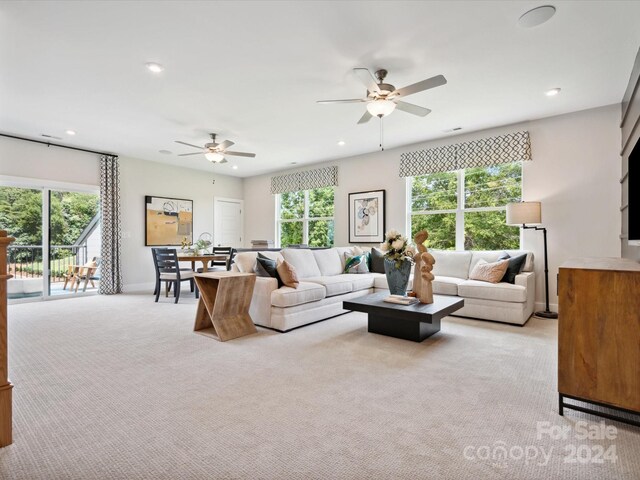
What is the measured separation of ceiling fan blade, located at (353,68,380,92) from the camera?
2.77 metres

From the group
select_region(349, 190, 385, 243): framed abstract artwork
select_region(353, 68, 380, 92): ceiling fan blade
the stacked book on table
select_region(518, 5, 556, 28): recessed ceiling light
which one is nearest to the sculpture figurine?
the stacked book on table

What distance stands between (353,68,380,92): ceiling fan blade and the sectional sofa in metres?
2.23

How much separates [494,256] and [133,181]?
673 centimetres

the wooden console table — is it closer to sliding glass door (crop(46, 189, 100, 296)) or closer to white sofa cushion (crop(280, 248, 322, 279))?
white sofa cushion (crop(280, 248, 322, 279))

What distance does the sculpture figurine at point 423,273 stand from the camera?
11.1 feet

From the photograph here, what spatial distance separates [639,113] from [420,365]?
284 centimetres

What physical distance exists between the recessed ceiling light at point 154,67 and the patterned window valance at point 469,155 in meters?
4.09

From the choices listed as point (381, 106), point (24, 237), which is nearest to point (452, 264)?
point (381, 106)

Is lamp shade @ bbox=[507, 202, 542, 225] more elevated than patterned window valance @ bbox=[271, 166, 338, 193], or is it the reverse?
patterned window valance @ bbox=[271, 166, 338, 193]

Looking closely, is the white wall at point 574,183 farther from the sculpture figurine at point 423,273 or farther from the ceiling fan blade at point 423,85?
the ceiling fan blade at point 423,85

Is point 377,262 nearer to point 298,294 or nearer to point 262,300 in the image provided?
point 298,294

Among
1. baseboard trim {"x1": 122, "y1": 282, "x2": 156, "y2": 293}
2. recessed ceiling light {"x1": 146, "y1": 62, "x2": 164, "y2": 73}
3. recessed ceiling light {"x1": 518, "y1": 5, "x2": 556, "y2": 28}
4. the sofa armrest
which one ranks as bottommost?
baseboard trim {"x1": 122, "y1": 282, "x2": 156, "y2": 293}

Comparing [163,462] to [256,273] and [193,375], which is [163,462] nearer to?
[193,375]

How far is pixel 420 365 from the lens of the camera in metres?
2.66
